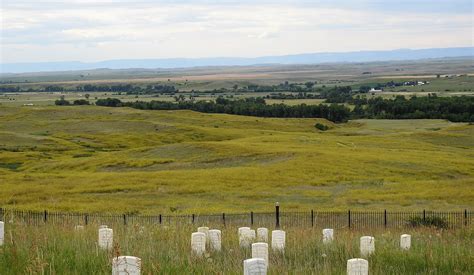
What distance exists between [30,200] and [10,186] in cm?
620

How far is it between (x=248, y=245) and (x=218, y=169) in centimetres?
4305

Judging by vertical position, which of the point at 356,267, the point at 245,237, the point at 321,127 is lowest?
the point at 321,127

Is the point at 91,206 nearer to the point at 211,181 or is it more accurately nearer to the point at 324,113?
the point at 211,181

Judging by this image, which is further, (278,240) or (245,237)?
(245,237)

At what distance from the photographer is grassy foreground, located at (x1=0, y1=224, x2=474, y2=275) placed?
8.29m

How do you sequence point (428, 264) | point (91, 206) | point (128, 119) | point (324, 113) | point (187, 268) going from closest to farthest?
point (187, 268), point (428, 264), point (91, 206), point (128, 119), point (324, 113)

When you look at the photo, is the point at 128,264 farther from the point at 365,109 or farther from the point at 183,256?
the point at 365,109

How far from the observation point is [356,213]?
31188 mm

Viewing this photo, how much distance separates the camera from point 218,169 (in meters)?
55.1

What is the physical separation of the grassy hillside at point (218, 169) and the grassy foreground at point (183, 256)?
2238 cm

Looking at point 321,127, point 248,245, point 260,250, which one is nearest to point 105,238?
point 248,245

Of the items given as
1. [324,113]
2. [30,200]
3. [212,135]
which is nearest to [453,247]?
[30,200]

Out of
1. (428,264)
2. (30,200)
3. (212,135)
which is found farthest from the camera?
(212,135)

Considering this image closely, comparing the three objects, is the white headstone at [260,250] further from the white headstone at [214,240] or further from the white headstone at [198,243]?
the white headstone at [214,240]
